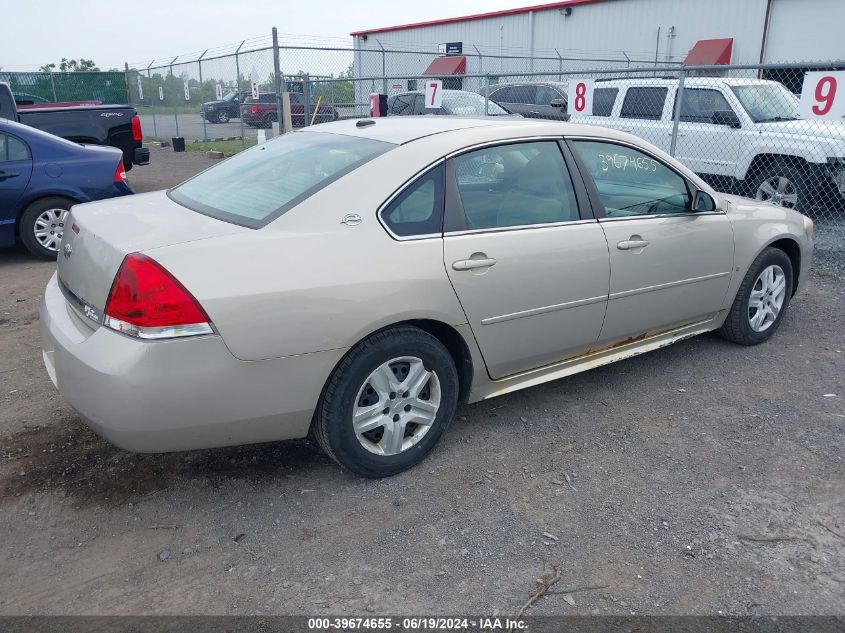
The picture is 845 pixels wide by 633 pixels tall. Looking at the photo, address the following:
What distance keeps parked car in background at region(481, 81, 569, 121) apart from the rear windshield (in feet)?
37.2

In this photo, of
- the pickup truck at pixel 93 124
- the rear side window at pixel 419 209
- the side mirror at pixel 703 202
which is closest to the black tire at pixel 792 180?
the side mirror at pixel 703 202

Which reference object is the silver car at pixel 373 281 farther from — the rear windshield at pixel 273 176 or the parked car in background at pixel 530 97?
the parked car in background at pixel 530 97

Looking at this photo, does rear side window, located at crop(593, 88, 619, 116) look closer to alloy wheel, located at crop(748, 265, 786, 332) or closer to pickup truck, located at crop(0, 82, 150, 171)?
alloy wheel, located at crop(748, 265, 786, 332)

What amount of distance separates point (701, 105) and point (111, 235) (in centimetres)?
896

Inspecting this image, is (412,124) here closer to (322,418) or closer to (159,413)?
(322,418)

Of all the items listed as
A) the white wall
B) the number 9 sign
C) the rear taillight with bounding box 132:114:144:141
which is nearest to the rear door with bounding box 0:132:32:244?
the rear taillight with bounding box 132:114:144:141

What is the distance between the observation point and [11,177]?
7.18 meters

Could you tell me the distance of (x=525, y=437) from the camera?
3861mm

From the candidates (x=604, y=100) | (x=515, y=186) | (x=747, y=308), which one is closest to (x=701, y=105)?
(x=604, y=100)

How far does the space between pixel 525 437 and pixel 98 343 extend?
7.05 feet

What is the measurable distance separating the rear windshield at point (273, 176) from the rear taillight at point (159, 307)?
0.51 m

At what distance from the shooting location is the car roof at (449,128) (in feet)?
12.1

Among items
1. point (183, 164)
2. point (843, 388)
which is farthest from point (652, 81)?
point (183, 164)

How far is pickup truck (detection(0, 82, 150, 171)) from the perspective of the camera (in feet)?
35.2
